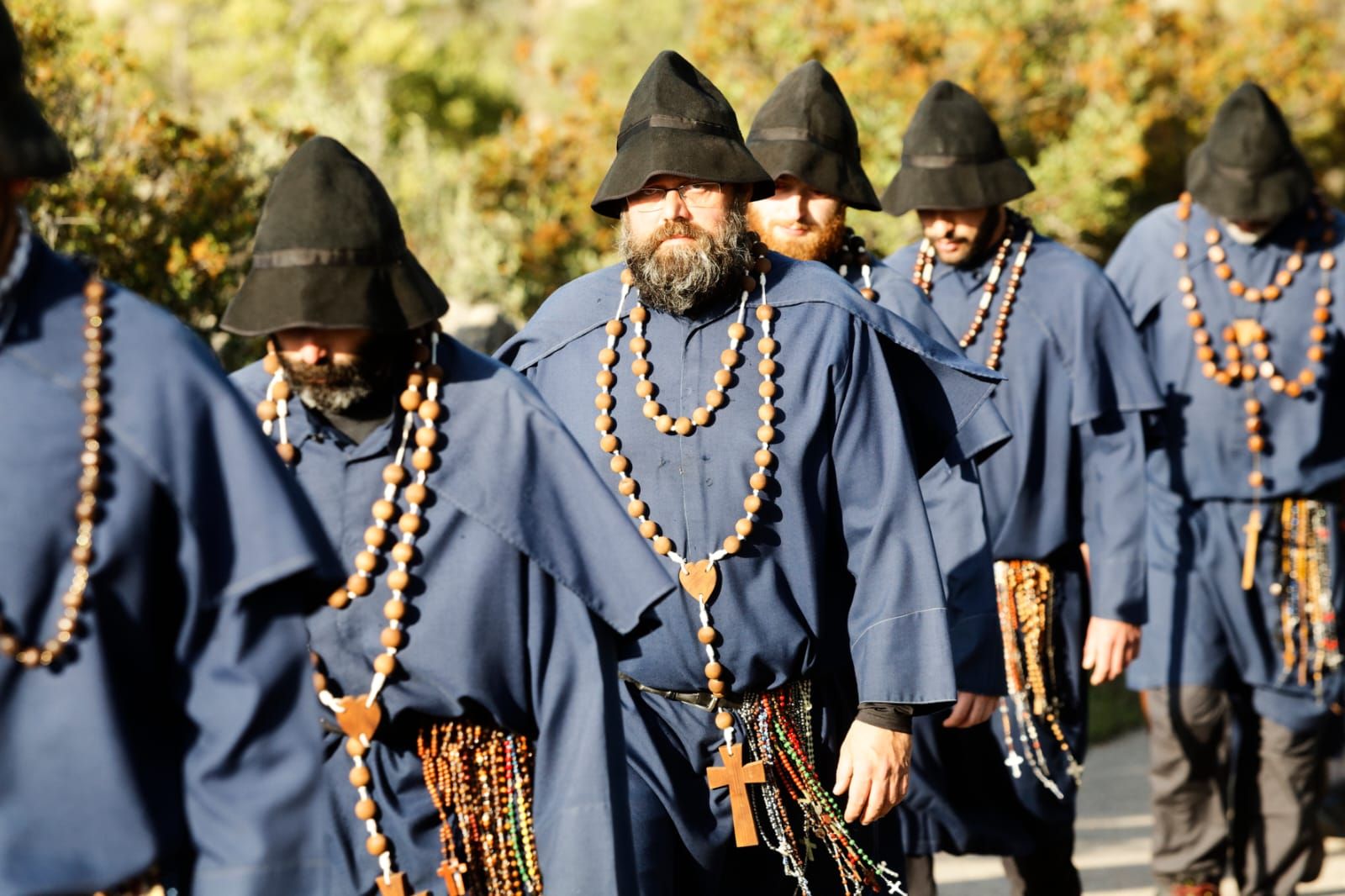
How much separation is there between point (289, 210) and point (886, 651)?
1.65 m

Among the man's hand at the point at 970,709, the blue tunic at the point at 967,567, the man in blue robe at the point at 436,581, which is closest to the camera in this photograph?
the man in blue robe at the point at 436,581

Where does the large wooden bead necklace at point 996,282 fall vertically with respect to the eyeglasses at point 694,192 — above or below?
below

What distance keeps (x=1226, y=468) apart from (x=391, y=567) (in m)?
4.13

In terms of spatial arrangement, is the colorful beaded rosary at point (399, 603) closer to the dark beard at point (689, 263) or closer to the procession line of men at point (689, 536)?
the procession line of men at point (689, 536)

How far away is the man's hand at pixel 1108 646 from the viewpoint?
20.0 feet

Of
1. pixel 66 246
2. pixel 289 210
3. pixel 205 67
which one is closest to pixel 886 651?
pixel 289 210

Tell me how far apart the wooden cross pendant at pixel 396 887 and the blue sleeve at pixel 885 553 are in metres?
1.16

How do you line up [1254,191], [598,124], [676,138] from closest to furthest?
[676,138] → [1254,191] → [598,124]

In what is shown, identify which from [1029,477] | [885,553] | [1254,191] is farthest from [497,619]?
[1254,191]

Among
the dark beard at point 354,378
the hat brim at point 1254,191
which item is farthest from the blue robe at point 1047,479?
the dark beard at point 354,378

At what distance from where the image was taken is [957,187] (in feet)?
19.9

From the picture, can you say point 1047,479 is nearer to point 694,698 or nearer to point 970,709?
point 970,709

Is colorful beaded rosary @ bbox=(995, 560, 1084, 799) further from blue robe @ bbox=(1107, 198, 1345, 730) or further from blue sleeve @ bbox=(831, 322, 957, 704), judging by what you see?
blue sleeve @ bbox=(831, 322, 957, 704)

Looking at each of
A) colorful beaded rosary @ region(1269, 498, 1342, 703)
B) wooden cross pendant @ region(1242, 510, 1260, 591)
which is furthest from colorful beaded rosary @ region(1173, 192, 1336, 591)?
colorful beaded rosary @ region(1269, 498, 1342, 703)
